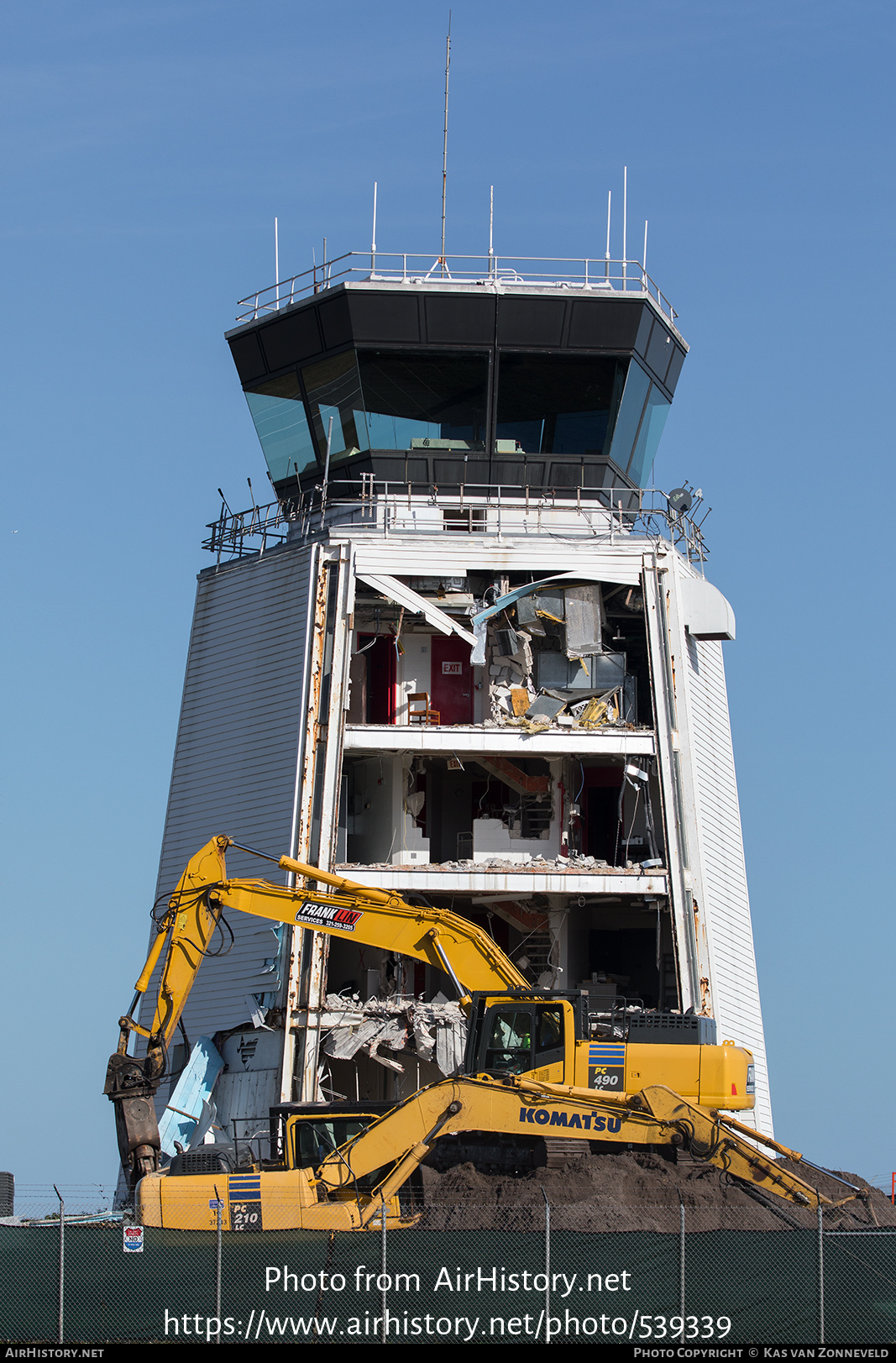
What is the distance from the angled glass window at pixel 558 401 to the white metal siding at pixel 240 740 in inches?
282

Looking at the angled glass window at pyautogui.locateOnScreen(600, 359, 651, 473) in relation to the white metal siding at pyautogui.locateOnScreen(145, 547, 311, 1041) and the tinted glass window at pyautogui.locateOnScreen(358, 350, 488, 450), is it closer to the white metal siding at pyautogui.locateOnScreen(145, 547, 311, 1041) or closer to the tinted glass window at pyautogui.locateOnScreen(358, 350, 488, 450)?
the tinted glass window at pyautogui.locateOnScreen(358, 350, 488, 450)

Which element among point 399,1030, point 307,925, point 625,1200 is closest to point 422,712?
point 399,1030

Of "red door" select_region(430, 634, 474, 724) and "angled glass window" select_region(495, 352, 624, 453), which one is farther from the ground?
"angled glass window" select_region(495, 352, 624, 453)

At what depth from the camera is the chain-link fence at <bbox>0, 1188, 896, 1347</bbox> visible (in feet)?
68.5

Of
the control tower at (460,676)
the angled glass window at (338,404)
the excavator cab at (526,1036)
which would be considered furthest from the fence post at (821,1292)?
the angled glass window at (338,404)

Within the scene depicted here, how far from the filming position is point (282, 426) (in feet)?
150

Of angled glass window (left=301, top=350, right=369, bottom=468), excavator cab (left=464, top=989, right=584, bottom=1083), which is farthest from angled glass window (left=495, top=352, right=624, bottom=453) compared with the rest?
excavator cab (left=464, top=989, right=584, bottom=1083)

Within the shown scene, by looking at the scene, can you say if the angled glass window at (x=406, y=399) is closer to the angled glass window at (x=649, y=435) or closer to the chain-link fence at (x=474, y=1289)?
the angled glass window at (x=649, y=435)

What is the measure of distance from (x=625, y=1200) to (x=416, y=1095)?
3.91m

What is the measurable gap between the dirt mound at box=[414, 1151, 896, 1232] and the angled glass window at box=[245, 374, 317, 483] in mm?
23534

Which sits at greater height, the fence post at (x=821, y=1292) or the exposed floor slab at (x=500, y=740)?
the exposed floor slab at (x=500, y=740)

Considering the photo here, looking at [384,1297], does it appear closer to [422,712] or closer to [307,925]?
[307,925]

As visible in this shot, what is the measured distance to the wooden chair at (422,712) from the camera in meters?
41.9

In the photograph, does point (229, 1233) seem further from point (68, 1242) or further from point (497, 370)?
point (497, 370)
